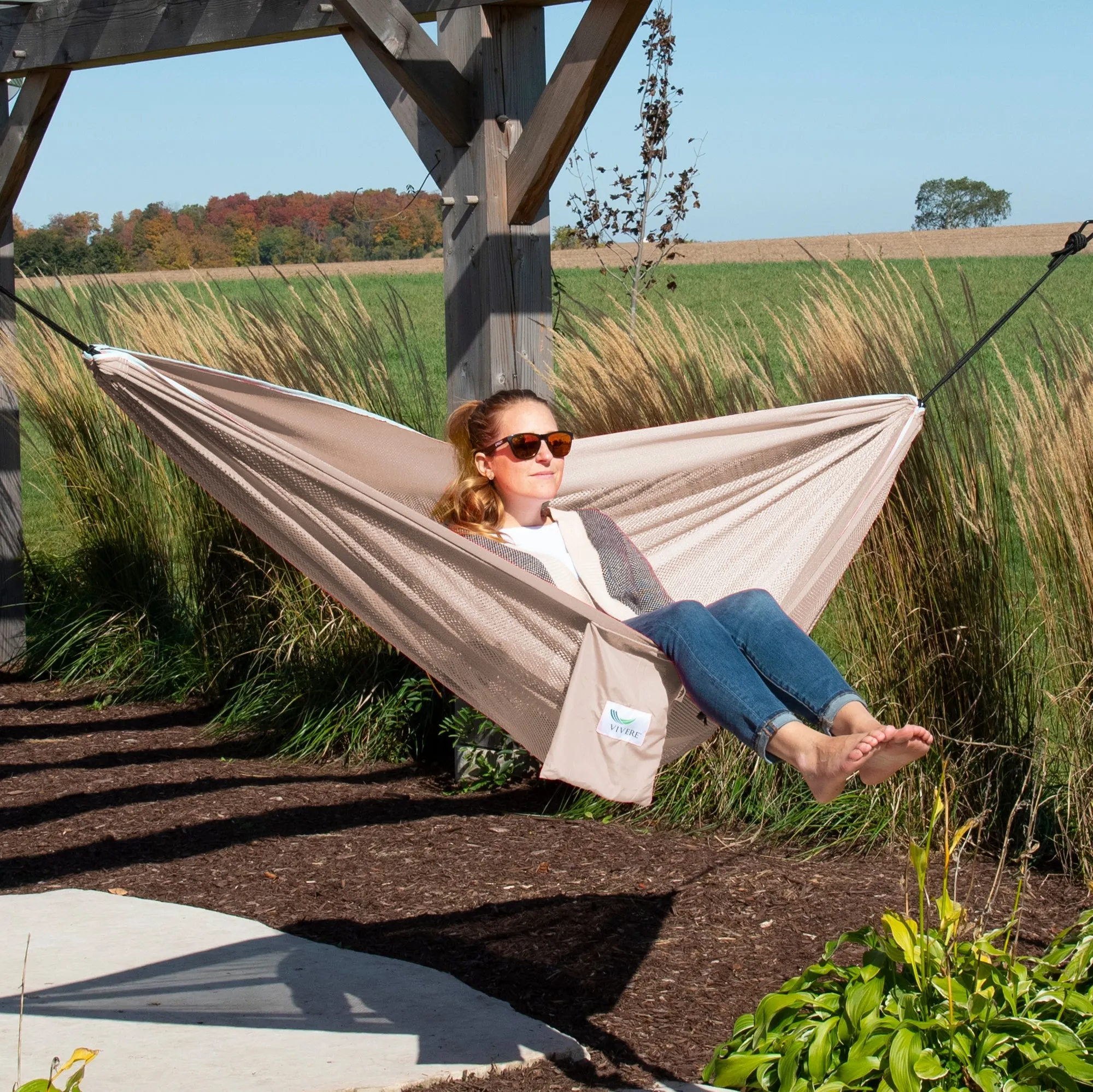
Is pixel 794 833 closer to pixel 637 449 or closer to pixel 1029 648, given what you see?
pixel 1029 648

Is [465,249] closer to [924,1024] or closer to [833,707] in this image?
[833,707]

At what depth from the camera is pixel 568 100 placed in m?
2.76

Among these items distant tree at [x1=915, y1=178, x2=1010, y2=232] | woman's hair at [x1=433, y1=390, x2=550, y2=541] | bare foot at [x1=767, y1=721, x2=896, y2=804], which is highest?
distant tree at [x1=915, y1=178, x2=1010, y2=232]

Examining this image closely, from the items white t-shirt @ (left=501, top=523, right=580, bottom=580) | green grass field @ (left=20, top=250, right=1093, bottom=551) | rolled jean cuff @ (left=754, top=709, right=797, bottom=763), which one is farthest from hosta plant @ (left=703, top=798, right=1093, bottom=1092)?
green grass field @ (left=20, top=250, right=1093, bottom=551)

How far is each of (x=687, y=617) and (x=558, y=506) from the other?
783mm

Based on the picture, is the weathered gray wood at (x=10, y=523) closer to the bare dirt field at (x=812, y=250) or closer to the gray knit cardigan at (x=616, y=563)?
the gray knit cardigan at (x=616, y=563)

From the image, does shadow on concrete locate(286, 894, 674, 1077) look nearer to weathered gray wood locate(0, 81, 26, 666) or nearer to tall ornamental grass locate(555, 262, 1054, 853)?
tall ornamental grass locate(555, 262, 1054, 853)

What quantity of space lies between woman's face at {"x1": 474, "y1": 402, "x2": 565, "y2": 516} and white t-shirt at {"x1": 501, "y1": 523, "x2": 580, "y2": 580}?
0.05 metres

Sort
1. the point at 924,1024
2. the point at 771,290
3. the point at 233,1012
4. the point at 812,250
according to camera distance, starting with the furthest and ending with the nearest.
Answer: the point at 812,250
the point at 771,290
the point at 233,1012
the point at 924,1024

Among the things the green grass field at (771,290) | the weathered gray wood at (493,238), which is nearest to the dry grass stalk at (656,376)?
the weathered gray wood at (493,238)

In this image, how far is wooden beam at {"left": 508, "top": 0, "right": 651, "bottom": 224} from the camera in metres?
2.62

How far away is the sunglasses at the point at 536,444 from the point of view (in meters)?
2.41

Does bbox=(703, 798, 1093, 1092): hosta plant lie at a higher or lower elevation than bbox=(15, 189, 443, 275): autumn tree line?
lower

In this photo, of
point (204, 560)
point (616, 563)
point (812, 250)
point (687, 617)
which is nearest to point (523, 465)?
point (616, 563)
